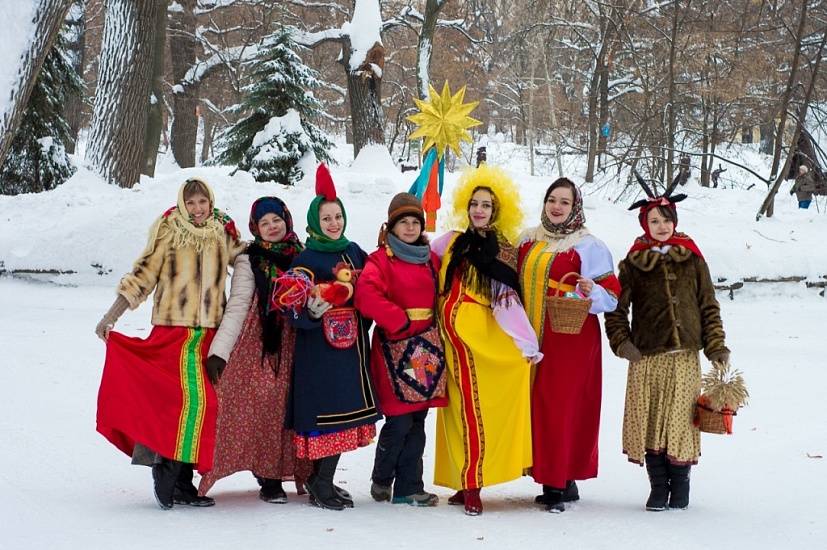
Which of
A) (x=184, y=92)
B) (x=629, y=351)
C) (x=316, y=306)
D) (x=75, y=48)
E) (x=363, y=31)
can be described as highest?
(x=75, y=48)

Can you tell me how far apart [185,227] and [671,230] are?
8.43 feet

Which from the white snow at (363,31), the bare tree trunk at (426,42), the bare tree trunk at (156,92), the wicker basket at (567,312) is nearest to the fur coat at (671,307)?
the wicker basket at (567,312)

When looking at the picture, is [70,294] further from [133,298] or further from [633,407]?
[633,407]

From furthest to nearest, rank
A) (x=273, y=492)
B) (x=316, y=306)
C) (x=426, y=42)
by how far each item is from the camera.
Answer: (x=426, y=42), (x=273, y=492), (x=316, y=306)

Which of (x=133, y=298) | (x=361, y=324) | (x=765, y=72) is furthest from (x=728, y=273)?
(x=133, y=298)

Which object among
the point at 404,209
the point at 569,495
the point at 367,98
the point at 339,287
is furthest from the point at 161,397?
the point at 367,98

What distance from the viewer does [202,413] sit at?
4.46 metres

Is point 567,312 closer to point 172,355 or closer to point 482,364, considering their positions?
point 482,364

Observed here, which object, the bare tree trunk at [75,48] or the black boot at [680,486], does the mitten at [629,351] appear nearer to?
the black boot at [680,486]

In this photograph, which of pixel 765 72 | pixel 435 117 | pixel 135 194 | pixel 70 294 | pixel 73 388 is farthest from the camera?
pixel 765 72

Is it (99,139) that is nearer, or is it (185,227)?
(185,227)

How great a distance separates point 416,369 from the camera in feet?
15.1

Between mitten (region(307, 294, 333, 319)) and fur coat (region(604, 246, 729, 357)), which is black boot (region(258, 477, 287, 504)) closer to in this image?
mitten (region(307, 294, 333, 319))

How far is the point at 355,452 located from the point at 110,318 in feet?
7.25
